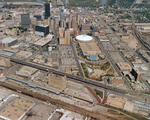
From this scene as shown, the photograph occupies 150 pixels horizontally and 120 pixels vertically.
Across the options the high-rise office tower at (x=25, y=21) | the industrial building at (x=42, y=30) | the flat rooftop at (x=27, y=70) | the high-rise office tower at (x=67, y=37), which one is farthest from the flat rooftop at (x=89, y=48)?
the high-rise office tower at (x=25, y=21)

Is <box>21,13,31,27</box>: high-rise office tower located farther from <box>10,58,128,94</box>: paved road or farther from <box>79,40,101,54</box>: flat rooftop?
<box>10,58,128,94</box>: paved road

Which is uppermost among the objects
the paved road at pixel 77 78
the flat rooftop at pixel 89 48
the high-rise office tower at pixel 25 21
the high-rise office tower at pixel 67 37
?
the high-rise office tower at pixel 25 21

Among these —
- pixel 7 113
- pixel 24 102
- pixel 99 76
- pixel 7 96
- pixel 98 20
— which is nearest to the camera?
pixel 7 113

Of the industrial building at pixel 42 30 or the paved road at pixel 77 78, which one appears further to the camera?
the industrial building at pixel 42 30

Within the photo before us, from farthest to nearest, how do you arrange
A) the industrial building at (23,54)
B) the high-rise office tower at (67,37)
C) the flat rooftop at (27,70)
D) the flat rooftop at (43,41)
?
the flat rooftop at (43,41), the high-rise office tower at (67,37), the industrial building at (23,54), the flat rooftop at (27,70)

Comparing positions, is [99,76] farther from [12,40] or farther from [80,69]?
[12,40]

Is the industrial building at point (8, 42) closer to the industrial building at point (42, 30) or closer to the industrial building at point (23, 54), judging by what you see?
the industrial building at point (23, 54)

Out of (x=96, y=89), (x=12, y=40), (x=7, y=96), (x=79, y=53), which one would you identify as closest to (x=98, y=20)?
(x=79, y=53)

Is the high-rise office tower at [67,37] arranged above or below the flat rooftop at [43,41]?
above
